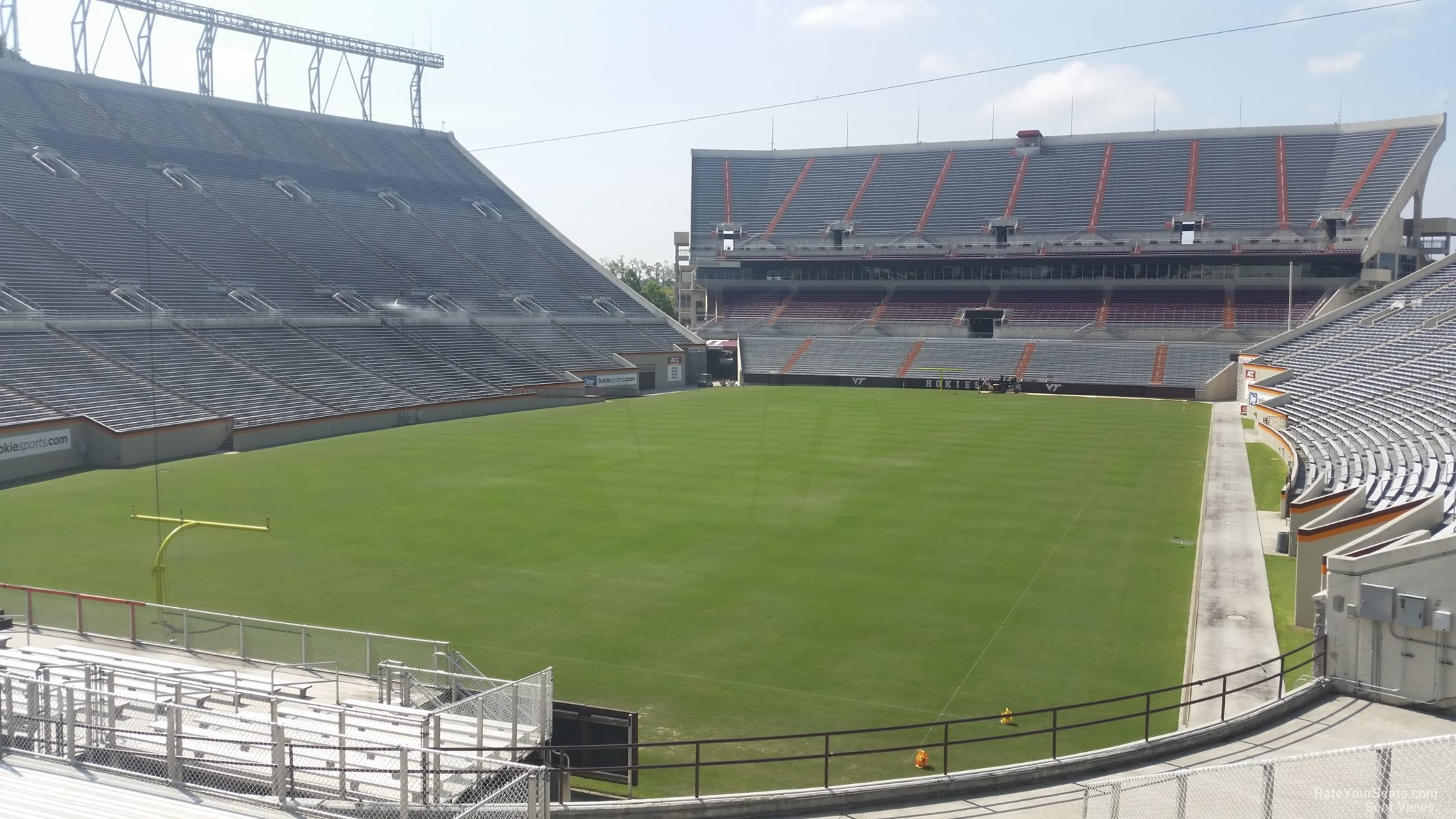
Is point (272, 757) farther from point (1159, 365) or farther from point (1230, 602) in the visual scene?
point (1159, 365)

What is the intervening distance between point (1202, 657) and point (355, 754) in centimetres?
1198

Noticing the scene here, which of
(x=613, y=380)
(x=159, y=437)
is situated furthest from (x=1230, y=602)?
(x=613, y=380)

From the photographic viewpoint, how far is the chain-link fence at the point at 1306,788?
8125 millimetres

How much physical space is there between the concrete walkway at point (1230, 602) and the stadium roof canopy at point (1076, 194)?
4589cm

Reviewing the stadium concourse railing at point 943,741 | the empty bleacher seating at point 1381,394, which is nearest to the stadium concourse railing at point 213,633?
the stadium concourse railing at point 943,741

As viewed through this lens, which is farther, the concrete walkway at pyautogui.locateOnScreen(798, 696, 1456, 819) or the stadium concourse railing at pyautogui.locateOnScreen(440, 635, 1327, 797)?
the stadium concourse railing at pyautogui.locateOnScreen(440, 635, 1327, 797)

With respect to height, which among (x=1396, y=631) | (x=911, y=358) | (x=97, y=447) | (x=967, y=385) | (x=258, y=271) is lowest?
(x=1396, y=631)

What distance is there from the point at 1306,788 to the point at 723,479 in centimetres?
2253

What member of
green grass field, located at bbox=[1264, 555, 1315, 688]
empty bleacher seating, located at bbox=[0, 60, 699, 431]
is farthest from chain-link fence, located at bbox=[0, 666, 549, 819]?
empty bleacher seating, located at bbox=[0, 60, 699, 431]

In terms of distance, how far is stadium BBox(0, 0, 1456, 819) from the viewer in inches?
432

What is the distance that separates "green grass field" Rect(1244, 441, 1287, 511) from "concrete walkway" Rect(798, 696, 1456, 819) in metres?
15.0

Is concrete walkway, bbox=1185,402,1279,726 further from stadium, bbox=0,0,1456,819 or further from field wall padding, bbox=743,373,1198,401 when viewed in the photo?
field wall padding, bbox=743,373,1198,401

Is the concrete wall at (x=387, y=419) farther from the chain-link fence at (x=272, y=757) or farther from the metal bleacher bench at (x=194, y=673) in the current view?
the chain-link fence at (x=272, y=757)

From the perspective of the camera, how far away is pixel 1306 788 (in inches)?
376
